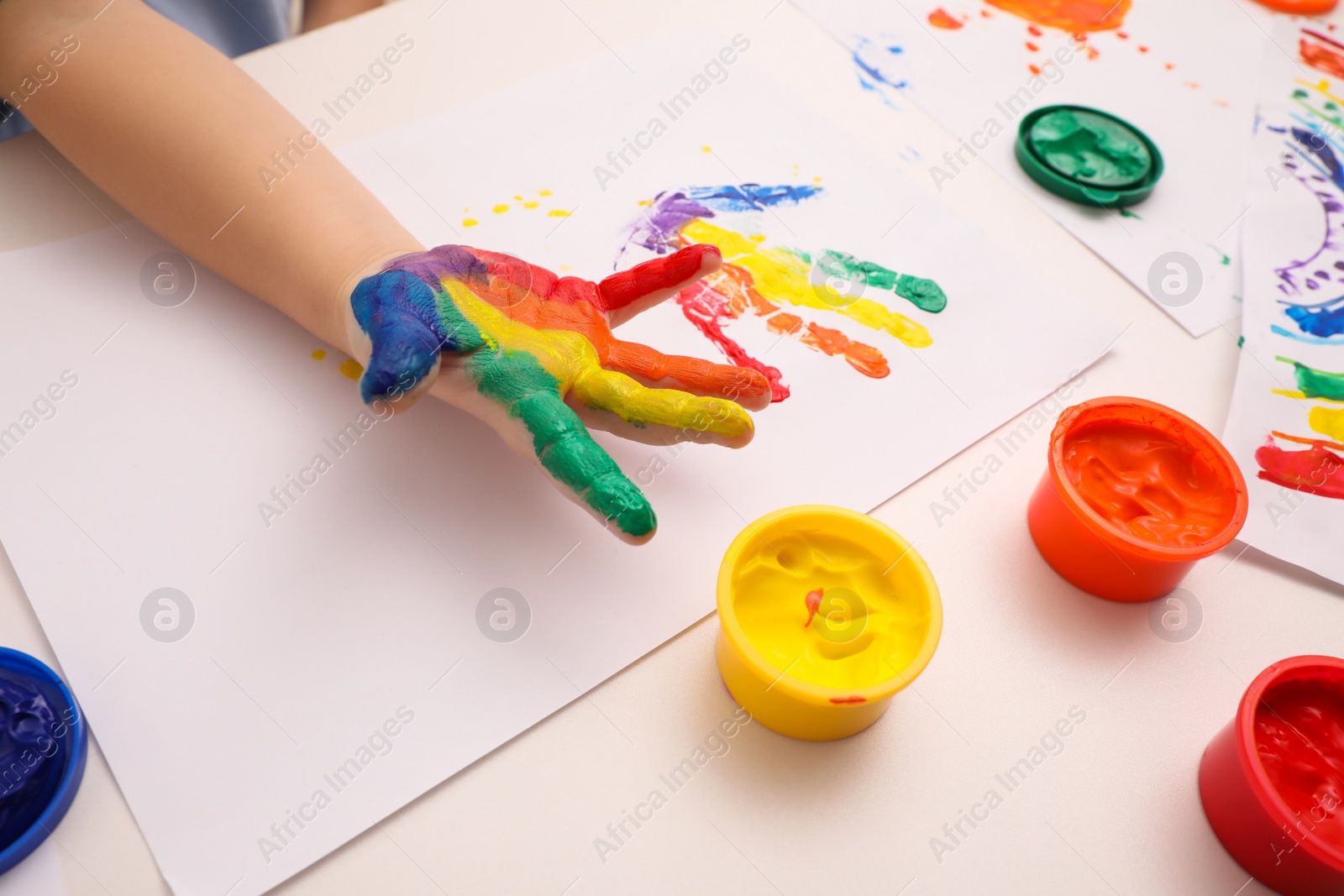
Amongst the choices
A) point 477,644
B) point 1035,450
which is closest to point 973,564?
point 1035,450

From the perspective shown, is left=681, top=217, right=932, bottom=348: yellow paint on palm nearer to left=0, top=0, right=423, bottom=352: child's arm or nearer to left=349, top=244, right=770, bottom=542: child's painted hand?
left=349, top=244, right=770, bottom=542: child's painted hand

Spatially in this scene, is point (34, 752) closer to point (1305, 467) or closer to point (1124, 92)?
point (1305, 467)

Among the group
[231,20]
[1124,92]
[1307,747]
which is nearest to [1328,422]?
[1307,747]

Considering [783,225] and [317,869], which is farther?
[783,225]

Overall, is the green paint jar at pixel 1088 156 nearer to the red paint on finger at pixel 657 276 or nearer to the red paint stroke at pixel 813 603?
the red paint on finger at pixel 657 276

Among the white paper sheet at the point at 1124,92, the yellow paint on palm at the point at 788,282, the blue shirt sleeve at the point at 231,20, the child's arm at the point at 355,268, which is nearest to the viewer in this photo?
the child's arm at the point at 355,268

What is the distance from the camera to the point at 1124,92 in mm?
1297

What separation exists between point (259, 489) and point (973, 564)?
2.32 feet

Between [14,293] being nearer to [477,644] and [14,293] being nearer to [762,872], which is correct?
[477,644]

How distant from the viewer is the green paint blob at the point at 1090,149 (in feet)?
3.89

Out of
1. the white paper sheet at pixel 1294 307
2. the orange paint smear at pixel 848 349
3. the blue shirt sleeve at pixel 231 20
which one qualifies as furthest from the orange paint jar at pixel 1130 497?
the blue shirt sleeve at pixel 231 20

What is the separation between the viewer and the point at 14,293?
3.12ft

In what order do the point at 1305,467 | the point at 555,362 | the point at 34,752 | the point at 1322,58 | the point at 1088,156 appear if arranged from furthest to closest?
the point at 1322,58 < the point at 1088,156 < the point at 1305,467 < the point at 555,362 < the point at 34,752

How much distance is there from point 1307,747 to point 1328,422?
445 mm
